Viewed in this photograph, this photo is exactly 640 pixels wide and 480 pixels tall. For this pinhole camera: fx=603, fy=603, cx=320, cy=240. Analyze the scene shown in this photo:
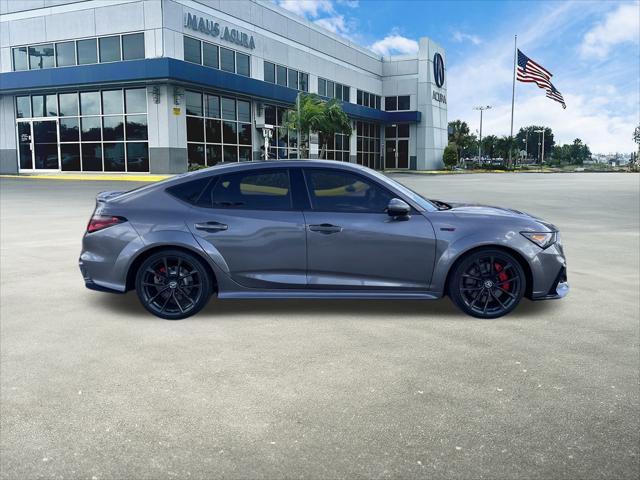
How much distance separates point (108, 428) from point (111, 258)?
2.68m

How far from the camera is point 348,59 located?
184 feet

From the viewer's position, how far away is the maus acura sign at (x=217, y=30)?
34.4m

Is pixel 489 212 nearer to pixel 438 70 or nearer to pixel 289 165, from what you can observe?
pixel 289 165

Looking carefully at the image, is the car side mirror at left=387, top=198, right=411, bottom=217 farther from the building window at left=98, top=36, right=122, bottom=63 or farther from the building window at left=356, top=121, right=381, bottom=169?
the building window at left=356, top=121, right=381, bottom=169

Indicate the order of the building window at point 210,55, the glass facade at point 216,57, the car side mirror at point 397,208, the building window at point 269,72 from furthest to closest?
the building window at point 269,72 < the building window at point 210,55 < the glass facade at point 216,57 < the car side mirror at point 397,208

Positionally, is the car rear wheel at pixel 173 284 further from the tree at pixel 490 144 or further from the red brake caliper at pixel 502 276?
the tree at pixel 490 144

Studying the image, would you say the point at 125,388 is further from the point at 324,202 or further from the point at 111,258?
the point at 324,202

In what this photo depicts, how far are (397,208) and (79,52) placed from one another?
34.6 meters

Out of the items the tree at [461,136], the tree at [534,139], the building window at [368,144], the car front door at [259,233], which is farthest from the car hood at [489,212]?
the tree at [534,139]

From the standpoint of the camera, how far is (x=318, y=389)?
399cm

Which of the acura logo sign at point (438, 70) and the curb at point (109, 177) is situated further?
the acura logo sign at point (438, 70)

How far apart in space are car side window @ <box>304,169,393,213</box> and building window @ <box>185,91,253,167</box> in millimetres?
30276

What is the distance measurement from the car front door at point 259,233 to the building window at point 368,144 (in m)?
52.1

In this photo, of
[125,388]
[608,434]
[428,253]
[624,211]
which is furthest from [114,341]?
[624,211]
